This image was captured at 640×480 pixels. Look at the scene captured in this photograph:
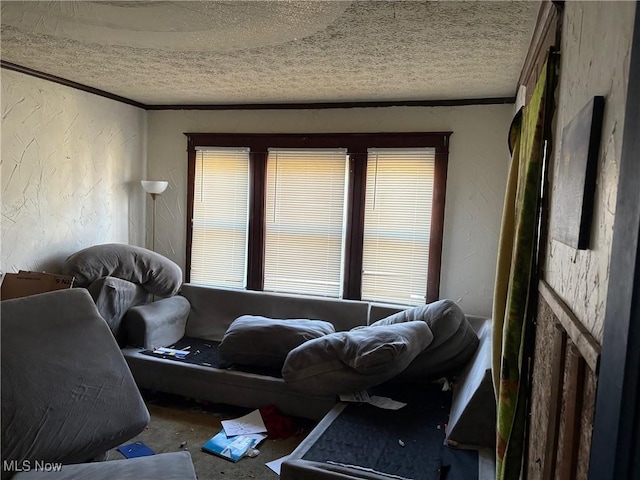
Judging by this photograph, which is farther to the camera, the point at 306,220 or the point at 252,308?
the point at 306,220

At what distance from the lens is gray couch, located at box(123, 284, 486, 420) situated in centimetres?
308

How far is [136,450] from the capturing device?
8.78ft

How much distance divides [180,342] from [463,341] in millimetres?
2331

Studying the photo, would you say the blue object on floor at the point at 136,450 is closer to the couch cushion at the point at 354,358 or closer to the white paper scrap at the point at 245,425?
the white paper scrap at the point at 245,425

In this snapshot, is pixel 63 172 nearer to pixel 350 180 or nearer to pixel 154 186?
pixel 154 186

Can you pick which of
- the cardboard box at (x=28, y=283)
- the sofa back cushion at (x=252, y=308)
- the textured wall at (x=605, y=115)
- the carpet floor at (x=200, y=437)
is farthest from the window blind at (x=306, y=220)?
the textured wall at (x=605, y=115)

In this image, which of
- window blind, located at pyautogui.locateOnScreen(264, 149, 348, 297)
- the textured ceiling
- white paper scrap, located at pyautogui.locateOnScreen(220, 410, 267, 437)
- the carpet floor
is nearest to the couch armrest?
the carpet floor

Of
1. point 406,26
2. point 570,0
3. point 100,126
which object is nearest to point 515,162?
point 570,0

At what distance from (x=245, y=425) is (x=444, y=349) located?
1.39 metres

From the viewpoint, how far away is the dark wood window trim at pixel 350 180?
12.5ft

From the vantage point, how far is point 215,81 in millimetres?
3449

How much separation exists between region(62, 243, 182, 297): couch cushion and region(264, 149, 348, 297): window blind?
35.8 inches

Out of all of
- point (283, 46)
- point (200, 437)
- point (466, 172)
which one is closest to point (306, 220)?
point (466, 172)

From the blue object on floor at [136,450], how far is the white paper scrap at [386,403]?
1330 millimetres
